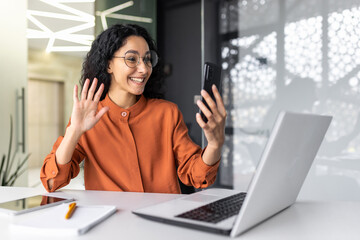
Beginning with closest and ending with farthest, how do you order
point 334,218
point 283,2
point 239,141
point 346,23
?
point 334,218, point 346,23, point 283,2, point 239,141

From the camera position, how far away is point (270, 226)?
0.84 meters

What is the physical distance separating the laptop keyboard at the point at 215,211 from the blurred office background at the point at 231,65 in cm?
238

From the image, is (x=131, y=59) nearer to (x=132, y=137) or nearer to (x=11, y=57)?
(x=132, y=137)

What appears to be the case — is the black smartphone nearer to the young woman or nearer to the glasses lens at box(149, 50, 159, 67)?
the young woman

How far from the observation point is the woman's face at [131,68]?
152 centimetres

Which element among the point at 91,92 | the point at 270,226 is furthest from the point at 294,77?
the point at 270,226

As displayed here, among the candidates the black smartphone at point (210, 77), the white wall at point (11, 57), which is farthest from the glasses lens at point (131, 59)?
the white wall at point (11, 57)

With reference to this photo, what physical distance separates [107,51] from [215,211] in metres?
0.99

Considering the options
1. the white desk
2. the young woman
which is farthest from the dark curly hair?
the white desk

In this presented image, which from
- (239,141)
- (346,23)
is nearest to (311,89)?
(346,23)

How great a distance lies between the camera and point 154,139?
1.58 m

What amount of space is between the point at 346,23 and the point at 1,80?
3282mm

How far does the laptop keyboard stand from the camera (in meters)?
0.82

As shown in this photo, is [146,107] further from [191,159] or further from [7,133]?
[7,133]
